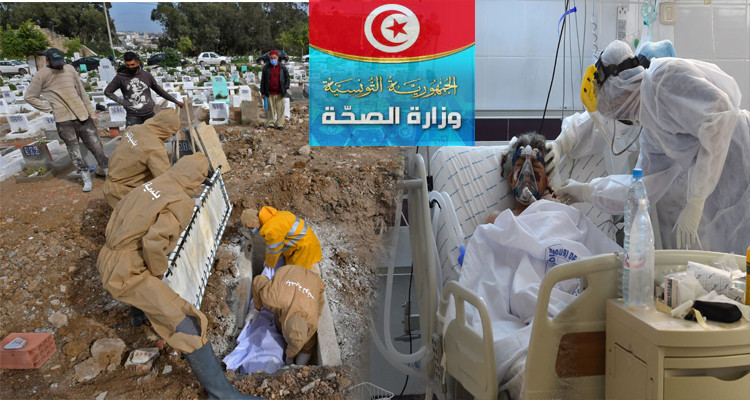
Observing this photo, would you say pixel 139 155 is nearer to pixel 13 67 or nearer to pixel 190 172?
pixel 190 172

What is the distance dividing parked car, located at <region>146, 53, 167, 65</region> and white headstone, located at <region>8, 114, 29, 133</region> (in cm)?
69

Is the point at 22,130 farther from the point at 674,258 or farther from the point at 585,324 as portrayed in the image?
the point at 674,258

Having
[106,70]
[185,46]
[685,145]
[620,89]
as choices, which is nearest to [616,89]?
[620,89]

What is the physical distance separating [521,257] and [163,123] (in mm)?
2031

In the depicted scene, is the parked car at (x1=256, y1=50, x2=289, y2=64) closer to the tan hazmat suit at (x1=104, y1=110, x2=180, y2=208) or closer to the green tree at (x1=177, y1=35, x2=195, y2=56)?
the green tree at (x1=177, y1=35, x2=195, y2=56)

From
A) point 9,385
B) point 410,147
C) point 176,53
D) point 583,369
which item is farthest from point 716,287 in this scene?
point 9,385

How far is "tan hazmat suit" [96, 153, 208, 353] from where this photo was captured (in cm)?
234

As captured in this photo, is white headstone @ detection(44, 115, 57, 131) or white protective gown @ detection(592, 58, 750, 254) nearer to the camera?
white protective gown @ detection(592, 58, 750, 254)

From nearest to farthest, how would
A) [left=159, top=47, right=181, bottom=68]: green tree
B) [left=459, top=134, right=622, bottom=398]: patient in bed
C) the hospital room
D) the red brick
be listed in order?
the hospital room < [left=459, top=134, right=622, bottom=398]: patient in bed < the red brick < [left=159, top=47, right=181, bottom=68]: green tree

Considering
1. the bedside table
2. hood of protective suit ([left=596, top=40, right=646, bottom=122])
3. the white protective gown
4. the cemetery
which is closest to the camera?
the bedside table

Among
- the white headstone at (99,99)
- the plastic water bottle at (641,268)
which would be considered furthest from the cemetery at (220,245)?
the plastic water bottle at (641,268)

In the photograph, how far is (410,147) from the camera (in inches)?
131

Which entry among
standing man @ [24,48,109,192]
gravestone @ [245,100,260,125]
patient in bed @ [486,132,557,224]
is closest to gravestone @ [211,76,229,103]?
gravestone @ [245,100,260,125]

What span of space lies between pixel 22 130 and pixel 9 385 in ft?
4.30
